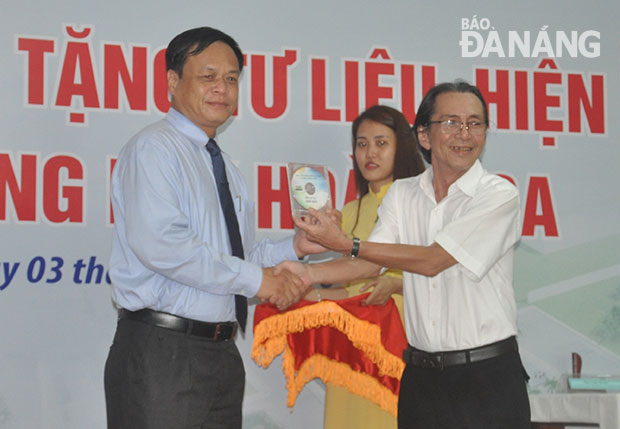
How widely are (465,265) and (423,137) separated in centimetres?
54

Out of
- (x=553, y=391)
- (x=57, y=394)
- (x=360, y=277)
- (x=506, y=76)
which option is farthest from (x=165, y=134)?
(x=553, y=391)

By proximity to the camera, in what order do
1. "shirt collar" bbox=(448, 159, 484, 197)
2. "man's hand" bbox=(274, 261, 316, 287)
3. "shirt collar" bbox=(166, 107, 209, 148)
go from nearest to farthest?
"shirt collar" bbox=(448, 159, 484, 197)
"shirt collar" bbox=(166, 107, 209, 148)
"man's hand" bbox=(274, 261, 316, 287)

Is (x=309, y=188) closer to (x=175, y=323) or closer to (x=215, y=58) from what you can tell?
(x=215, y=58)

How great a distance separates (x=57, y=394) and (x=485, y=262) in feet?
8.25

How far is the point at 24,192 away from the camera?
3.92m

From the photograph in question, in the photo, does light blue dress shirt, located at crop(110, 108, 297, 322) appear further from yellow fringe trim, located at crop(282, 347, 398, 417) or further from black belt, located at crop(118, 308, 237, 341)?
yellow fringe trim, located at crop(282, 347, 398, 417)

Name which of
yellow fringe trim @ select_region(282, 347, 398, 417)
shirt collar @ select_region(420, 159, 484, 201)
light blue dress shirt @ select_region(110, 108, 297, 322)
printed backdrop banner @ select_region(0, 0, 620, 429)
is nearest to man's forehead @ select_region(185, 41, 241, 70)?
light blue dress shirt @ select_region(110, 108, 297, 322)

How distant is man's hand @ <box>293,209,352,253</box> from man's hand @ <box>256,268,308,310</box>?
0.70 ft

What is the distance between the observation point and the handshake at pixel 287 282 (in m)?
2.78

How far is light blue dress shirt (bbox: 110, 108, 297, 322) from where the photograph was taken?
2338 mm

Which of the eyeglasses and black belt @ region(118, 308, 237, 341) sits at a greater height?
the eyeglasses

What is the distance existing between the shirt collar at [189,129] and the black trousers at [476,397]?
43.5 inches

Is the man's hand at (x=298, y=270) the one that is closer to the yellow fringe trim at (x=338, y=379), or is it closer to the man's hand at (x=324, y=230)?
the man's hand at (x=324, y=230)

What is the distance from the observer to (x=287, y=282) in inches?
114
